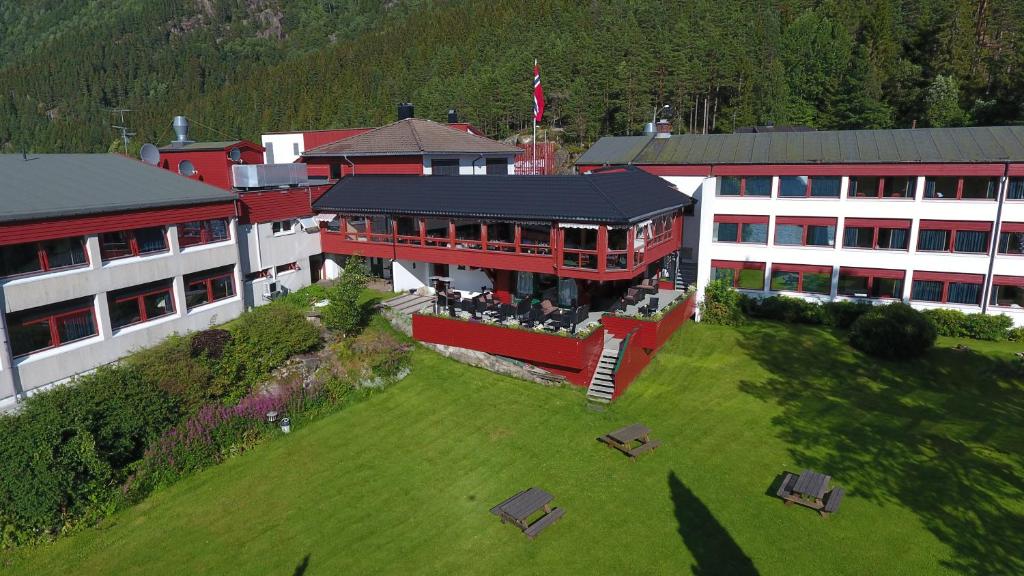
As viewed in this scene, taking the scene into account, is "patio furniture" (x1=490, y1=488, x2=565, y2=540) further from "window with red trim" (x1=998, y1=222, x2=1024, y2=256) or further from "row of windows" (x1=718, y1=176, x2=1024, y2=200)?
"window with red trim" (x1=998, y1=222, x2=1024, y2=256)

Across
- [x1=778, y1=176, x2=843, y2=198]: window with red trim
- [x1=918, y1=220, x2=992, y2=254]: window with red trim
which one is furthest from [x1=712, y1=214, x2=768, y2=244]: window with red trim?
[x1=918, y1=220, x2=992, y2=254]: window with red trim

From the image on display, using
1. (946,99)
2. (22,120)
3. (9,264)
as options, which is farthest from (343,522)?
(22,120)

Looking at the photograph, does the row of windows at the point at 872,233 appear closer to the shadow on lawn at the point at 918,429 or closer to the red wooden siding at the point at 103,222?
the shadow on lawn at the point at 918,429

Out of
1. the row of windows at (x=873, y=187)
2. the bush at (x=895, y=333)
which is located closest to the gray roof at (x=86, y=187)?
the row of windows at (x=873, y=187)

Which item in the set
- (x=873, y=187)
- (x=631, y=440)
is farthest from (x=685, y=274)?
(x=631, y=440)

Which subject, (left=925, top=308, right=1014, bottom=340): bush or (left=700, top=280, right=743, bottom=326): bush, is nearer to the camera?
(left=925, top=308, right=1014, bottom=340): bush

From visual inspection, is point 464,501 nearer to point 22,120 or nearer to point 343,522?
point 343,522
